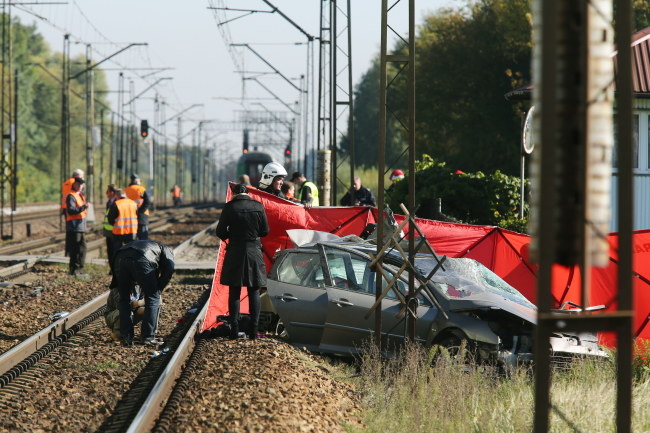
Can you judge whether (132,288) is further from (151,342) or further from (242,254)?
(242,254)

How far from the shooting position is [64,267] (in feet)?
75.0

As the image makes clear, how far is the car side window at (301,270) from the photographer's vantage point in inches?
465

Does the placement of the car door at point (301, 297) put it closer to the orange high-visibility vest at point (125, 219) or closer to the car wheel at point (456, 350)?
the car wheel at point (456, 350)

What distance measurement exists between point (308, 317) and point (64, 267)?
12537 millimetres

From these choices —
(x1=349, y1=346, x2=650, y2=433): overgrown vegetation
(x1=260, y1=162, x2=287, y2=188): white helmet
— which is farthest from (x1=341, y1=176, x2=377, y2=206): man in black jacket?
(x1=349, y1=346, x2=650, y2=433): overgrown vegetation

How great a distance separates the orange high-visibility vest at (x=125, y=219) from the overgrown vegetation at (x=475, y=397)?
8210mm

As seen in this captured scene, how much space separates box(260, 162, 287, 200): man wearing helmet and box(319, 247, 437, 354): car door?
4.21 metres

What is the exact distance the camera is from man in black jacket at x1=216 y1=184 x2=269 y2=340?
12211mm

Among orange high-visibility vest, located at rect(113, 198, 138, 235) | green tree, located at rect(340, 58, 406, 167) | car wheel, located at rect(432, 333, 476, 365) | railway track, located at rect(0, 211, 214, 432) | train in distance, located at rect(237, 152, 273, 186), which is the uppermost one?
green tree, located at rect(340, 58, 406, 167)

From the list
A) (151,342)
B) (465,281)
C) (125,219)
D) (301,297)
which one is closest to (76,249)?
(125,219)

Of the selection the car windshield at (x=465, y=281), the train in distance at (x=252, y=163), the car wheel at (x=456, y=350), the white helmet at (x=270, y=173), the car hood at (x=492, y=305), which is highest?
the train in distance at (x=252, y=163)

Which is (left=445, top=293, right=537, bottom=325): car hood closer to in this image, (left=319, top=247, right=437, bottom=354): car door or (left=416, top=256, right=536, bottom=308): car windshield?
(left=416, top=256, right=536, bottom=308): car windshield

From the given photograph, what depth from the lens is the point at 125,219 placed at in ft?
57.9

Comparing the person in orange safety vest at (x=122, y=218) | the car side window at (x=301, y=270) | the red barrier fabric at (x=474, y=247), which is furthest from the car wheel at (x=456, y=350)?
the person in orange safety vest at (x=122, y=218)
